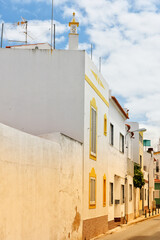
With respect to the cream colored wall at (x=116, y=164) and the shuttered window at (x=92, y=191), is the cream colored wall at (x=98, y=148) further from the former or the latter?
the cream colored wall at (x=116, y=164)

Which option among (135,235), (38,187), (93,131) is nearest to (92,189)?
(93,131)

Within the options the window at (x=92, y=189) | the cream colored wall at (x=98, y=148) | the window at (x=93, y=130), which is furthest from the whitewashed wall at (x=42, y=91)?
the window at (x=92, y=189)

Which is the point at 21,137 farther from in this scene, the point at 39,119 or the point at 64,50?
the point at 64,50

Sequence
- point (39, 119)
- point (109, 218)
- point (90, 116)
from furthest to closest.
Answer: point (109, 218) < point (90, 116) < point (39, 119)

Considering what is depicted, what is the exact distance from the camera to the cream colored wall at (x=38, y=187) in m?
10.2

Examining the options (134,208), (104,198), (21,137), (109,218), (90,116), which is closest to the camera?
(21,137)

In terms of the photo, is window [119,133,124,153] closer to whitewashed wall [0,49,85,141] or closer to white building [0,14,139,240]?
white building [0,14,139,240]

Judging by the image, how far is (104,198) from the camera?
74.5 ft

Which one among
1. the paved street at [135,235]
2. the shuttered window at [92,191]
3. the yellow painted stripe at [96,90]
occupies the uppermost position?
the yellow painted stripe at [96,90]

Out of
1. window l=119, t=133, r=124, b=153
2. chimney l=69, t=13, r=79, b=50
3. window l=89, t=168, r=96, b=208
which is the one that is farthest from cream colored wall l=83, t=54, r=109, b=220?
window l=119, t=133, r=124, b=153

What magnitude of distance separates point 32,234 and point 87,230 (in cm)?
675

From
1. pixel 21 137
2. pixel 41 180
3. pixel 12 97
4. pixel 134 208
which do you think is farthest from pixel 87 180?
pixel 134 208

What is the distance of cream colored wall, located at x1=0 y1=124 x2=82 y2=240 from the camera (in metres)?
10.2

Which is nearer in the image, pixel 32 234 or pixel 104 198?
pixel 32 234
